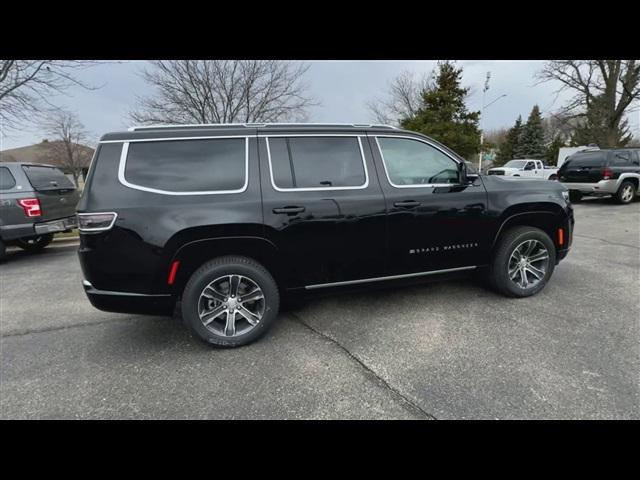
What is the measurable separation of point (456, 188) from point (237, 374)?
282cm

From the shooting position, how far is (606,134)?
22344 millimetres

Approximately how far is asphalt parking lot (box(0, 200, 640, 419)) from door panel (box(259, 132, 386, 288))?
67 centimetres

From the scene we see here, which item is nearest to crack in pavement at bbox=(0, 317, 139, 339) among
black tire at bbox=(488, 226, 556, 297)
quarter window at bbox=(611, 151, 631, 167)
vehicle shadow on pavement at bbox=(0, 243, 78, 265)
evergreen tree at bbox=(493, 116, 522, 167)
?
vehicle shadow on pavement at bbox=(0, 243, 78, 265)

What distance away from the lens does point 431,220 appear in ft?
10.5

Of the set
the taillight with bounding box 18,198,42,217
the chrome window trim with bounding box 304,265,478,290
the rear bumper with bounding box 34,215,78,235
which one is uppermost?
the taillight with bounding box 18,198,42,217

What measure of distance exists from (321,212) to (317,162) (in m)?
0.51

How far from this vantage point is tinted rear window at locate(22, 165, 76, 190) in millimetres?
5656

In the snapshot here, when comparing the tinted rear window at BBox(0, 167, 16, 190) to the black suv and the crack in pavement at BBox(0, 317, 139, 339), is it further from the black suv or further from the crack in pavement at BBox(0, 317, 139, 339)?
the black suv

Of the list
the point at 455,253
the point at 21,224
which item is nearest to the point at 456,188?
the point at 455,253

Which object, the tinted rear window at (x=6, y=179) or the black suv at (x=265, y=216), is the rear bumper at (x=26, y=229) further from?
the black suv at (x=265, y=216)

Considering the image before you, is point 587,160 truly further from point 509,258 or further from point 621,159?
point 509,258

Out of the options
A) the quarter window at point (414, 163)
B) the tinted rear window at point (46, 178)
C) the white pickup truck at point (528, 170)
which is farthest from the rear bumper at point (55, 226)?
the white pickup truck at point (528, 170)

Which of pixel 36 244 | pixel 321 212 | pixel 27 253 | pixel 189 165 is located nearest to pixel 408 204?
pixel 321 212

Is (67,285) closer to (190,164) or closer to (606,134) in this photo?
(190,164)
